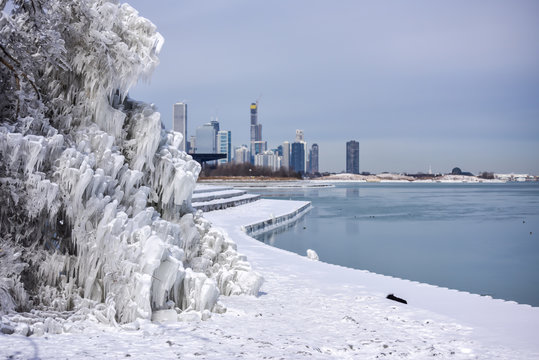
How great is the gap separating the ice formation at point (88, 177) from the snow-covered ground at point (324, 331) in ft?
1.69

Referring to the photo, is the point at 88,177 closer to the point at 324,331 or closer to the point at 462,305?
the point at 324,331

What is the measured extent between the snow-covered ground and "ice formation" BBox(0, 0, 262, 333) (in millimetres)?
515

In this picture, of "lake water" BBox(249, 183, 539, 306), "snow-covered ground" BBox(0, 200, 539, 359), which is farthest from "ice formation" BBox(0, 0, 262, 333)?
"lake water" BBox(249, 183, 539, 306)

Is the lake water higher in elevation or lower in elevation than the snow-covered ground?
lower

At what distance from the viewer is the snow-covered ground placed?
21.1 ft

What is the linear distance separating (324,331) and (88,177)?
4732 millimetres

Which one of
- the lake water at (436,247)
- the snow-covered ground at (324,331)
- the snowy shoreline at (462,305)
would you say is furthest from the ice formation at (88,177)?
the lake water at (436,247)

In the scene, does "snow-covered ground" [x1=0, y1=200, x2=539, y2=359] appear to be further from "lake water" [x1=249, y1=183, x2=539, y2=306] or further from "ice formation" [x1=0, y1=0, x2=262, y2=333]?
"lake water" [x1=249, y1=183, x2=539, y2=306]

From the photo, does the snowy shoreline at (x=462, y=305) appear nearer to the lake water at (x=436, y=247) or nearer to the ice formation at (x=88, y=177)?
the ice formation at (x=88, y=177)

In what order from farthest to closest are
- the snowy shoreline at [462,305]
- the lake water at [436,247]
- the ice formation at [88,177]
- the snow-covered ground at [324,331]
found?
the lake water at [436,247]
the snowy shoreline at [462,305]
the ice formation at [88,177]
the snow-covered ground at [324,331]

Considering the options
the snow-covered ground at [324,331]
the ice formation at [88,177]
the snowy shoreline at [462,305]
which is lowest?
the snowy shoreline at [462,305]

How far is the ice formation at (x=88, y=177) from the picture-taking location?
736 cm

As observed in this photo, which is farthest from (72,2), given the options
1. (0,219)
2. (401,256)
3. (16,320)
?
(401,256)

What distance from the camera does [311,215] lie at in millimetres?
45125
